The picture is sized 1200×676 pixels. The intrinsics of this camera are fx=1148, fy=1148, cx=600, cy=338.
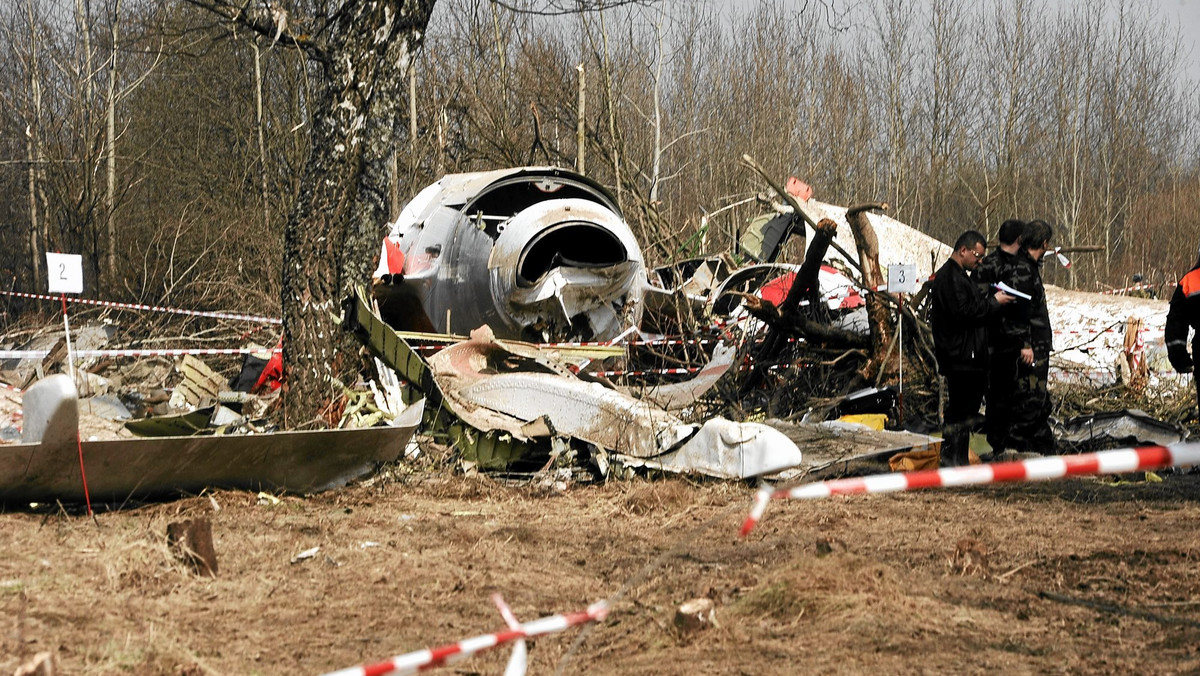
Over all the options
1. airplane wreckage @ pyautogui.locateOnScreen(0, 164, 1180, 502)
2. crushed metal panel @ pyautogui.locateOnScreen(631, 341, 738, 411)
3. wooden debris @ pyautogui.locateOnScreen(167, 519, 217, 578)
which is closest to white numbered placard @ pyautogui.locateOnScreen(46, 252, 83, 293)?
airplane wreckage @ pyautogui.locateOnScreen(0, 164, 1180, 502)

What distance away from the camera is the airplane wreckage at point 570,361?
6504 millimetres

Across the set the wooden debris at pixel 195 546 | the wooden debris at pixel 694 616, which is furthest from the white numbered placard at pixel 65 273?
the wooden debris at pixel 694 616

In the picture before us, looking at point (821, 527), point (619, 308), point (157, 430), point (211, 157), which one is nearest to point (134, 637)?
point (821, 527)

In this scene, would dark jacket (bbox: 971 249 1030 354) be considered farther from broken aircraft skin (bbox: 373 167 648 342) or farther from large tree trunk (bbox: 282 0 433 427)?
large tree trunk (bbox: 282 0 433 427)

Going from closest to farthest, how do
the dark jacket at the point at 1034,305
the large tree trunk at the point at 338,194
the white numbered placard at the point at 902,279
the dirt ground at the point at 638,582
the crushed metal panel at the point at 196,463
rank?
1. the dirt ground at the point at 638,582
2. the crushed metal panel at the point at 196,463
3. the dark jacket at the point at 1034,305
4. the large tree trunk at the point at 338,194
5. the white numbered placard at the point at 902,279

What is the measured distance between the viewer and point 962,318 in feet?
25.8

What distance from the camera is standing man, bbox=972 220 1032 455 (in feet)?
26.3

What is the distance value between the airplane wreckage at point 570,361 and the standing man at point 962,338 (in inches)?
15.0

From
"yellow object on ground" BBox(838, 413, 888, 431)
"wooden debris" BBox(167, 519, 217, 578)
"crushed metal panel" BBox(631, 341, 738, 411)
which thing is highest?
"crushed metal panel" BBox(631, 341, 738, 411)

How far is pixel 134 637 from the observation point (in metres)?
3.75

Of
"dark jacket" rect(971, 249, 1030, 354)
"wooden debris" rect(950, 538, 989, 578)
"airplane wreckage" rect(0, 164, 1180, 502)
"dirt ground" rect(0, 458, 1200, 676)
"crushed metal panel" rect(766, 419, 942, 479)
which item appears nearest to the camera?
"dirt ground" rect(0, 458, 1200, 676)

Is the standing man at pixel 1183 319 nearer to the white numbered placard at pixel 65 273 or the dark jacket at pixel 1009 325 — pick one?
the dark jacket at pixel 1009 325

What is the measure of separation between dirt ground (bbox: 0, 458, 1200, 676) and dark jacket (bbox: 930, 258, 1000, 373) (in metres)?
1.20

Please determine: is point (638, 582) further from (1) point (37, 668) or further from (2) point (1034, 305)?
(2) point (1034, 305)
